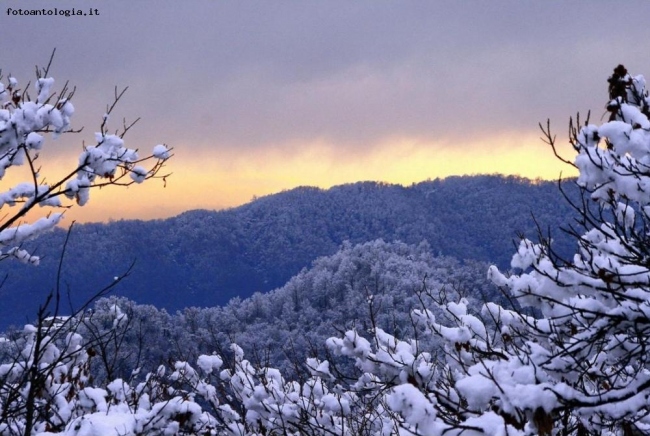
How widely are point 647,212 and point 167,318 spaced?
204ft

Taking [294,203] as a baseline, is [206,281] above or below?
below

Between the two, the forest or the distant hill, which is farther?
the distant hill

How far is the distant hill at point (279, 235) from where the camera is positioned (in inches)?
4449

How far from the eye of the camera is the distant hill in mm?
113000

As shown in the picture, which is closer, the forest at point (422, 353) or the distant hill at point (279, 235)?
the forest at point (422, 353)

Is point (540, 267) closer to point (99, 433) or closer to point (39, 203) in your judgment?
point (99, 433)

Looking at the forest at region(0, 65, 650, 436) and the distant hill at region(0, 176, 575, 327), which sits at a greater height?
the distant hill at region(0, 176, 575, 327)

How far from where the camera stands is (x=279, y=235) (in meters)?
123

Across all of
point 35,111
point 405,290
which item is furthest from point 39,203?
point 405,290

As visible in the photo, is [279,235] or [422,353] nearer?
[422,353]

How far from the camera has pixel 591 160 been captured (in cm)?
408

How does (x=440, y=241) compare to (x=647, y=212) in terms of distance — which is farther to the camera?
(x=440, y=241)

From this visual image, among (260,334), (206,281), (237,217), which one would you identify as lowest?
(260,334)

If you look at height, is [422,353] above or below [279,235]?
below
